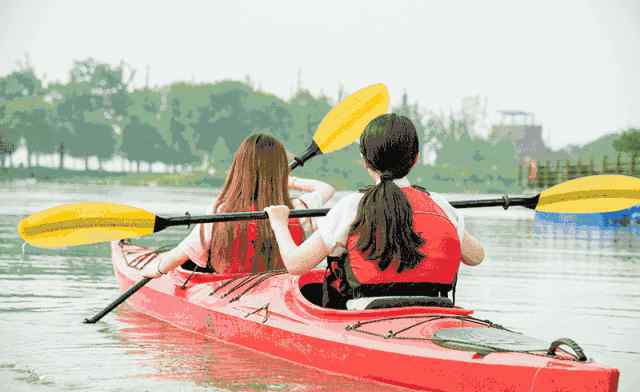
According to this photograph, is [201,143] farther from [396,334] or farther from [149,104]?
[396,334]

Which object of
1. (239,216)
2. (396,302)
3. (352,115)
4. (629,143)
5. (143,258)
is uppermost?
(629,143)

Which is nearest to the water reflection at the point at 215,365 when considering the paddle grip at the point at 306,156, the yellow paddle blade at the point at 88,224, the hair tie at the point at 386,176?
the yellow paddle blade at the point at 88,224

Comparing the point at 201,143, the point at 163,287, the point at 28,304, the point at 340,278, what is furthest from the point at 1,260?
the point at 201,143

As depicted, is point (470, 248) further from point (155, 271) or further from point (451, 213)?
point (155, 271)

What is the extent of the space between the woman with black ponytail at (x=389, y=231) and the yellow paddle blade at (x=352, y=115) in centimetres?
288

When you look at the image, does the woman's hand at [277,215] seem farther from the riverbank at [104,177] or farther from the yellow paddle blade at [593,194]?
the riverbank at [104,177]

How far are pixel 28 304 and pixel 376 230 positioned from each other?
169 inches

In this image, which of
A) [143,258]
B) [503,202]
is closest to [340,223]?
[503,202]

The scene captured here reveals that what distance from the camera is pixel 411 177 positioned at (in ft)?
251

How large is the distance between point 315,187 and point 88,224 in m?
1.46

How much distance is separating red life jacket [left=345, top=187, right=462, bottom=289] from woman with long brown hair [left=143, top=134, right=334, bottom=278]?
53.2 inches

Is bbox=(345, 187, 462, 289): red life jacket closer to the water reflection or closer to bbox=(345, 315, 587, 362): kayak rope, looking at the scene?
bbox=(345, 315, 587, 362): kayak rope

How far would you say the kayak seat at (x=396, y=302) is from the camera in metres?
4.63

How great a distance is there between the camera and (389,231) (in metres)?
4.41
